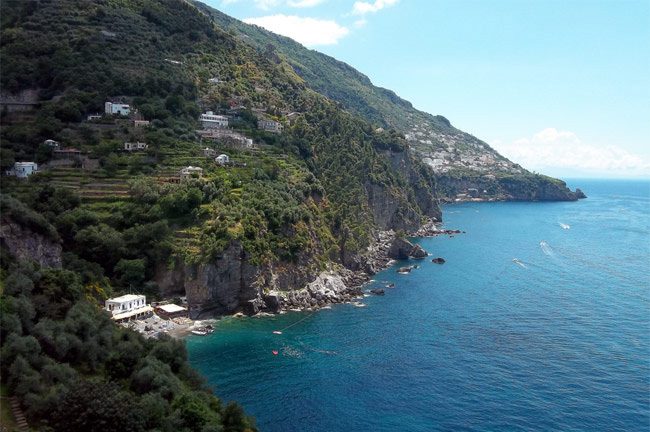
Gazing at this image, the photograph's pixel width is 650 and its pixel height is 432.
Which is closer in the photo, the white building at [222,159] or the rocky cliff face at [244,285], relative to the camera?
the rocky cliff face at [244,285]

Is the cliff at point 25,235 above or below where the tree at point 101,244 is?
above

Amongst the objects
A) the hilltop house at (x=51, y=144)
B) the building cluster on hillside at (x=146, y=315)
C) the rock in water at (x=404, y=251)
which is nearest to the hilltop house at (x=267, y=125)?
the rock in water at (x=404, y=251)

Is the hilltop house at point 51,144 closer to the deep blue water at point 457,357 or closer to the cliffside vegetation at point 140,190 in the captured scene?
the cliffside vegetation at point 140,190

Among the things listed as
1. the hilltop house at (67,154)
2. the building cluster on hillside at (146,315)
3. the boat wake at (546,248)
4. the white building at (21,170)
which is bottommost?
the building cluster on hillside at (146,315)

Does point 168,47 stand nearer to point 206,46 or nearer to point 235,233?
point 206,46

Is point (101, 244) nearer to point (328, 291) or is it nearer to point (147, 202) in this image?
point (147, 202)

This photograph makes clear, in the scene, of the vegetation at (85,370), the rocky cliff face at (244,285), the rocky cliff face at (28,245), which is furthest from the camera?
the rocky cliff face at (244,285)

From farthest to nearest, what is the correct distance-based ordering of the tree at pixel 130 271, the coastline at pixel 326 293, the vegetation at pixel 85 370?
1. the coastline at pixel 326 293
2. the tree at pixel 130 271
3. the vegetation at pixel 85 370
